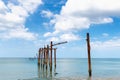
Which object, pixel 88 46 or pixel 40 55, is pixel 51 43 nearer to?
pixel 88 46

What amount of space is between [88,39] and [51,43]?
10.9m

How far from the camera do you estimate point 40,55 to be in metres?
53.4

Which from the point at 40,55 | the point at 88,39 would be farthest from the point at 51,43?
the point at 40,55

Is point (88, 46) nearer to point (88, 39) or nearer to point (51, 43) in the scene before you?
point (88, 39)

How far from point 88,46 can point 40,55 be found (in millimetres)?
29214

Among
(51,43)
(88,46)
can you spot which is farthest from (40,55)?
(88,46)

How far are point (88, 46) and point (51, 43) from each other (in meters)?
10.9

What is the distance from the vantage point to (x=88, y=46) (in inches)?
1005

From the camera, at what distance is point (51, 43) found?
35312 mm

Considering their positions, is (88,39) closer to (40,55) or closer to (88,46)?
(88,46)

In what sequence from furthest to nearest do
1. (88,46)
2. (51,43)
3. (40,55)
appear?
1. (40,55)
2. (51,43)
3. (88,46)

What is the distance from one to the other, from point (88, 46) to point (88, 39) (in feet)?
2.74

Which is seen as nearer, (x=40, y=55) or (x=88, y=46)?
(x=88, y=46)

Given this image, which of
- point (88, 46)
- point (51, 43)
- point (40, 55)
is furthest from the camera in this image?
point (40, 55)
